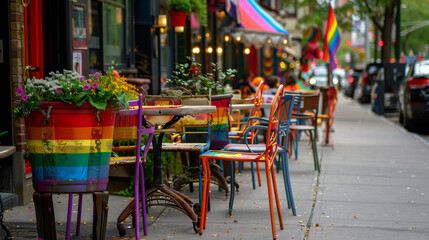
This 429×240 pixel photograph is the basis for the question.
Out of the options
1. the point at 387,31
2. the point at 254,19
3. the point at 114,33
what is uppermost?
the point at 387,31

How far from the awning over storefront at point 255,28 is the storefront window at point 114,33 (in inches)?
179

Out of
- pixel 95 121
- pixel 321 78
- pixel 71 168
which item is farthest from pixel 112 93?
pixel 321 78

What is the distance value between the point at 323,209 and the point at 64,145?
3118 millimetres

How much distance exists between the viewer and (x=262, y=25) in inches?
650

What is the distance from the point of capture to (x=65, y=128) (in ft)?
15.4

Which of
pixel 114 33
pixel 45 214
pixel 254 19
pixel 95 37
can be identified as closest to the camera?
pixel 45 214

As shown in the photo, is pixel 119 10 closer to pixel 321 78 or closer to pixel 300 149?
pixel 300 149

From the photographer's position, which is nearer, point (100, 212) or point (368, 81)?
point (100, 212)

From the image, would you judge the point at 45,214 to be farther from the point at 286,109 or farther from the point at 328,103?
the point at 328,103

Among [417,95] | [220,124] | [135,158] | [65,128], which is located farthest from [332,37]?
[65,128]

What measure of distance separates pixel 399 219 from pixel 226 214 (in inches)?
60.9

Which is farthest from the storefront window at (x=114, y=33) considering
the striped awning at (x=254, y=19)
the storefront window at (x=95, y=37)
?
the striped awning at (x=254, y=19)

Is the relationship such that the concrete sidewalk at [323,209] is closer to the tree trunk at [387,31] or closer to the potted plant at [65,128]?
the potted plant at [65,128]

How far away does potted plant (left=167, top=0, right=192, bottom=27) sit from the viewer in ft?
41.2
